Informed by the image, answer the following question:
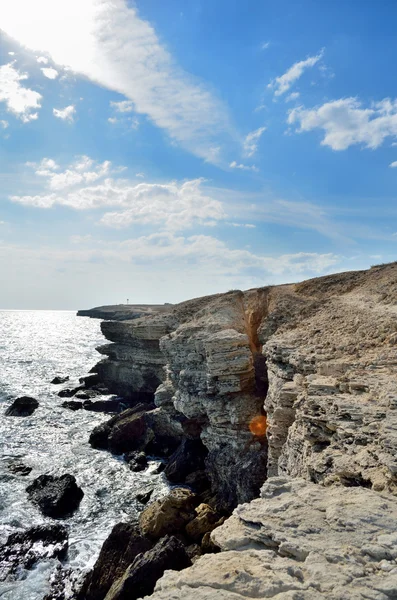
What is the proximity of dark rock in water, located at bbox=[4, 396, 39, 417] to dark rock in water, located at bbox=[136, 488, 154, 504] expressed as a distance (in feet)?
78.6

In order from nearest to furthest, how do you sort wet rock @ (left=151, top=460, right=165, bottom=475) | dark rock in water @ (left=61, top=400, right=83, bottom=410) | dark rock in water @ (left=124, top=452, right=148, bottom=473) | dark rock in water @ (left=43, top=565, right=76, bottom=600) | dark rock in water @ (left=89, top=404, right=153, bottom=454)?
dark rock in water @ (left=43, top=565, right=76, bottom=600) < wet rock @ (left=151, top=460, right=165, bottom=475) < dark rock in water @ (left=124, top=452, right=148, bottom=473) < dark rock in water @ (left=89, top=404, right=153, bottom=454) < dark rock in water @ (left=61, top=400, right=83, bottom=410)

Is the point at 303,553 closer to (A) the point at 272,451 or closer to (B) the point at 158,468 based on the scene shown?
(A) the point at 272,451

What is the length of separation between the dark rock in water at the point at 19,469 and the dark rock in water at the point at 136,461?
781 cm

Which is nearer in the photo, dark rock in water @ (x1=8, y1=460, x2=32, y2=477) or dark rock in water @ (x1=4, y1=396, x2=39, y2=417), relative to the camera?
dark rock in water @ (x1=8, y1=460, x2=32, y2=477)

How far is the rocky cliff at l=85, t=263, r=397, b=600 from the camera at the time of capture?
6.20 metres

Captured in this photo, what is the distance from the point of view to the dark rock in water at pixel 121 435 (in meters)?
33.2

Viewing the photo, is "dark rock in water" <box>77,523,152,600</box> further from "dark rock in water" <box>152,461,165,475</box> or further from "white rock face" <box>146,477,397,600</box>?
"dark rock in water" <box>152,461,165,475</box>

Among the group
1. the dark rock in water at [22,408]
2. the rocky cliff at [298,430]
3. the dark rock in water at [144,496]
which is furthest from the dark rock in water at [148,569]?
the dark rock in water at [22,408]

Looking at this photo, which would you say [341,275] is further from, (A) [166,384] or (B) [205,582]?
(B) [205,582]

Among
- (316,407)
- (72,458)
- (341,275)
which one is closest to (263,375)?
(341,275)

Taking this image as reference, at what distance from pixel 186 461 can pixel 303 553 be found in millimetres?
22513

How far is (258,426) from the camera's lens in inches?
900

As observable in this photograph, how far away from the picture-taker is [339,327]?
2027 cm

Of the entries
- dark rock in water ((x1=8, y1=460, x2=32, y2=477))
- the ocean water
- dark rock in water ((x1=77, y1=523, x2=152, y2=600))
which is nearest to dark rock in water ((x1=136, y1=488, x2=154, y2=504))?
the ocean water
